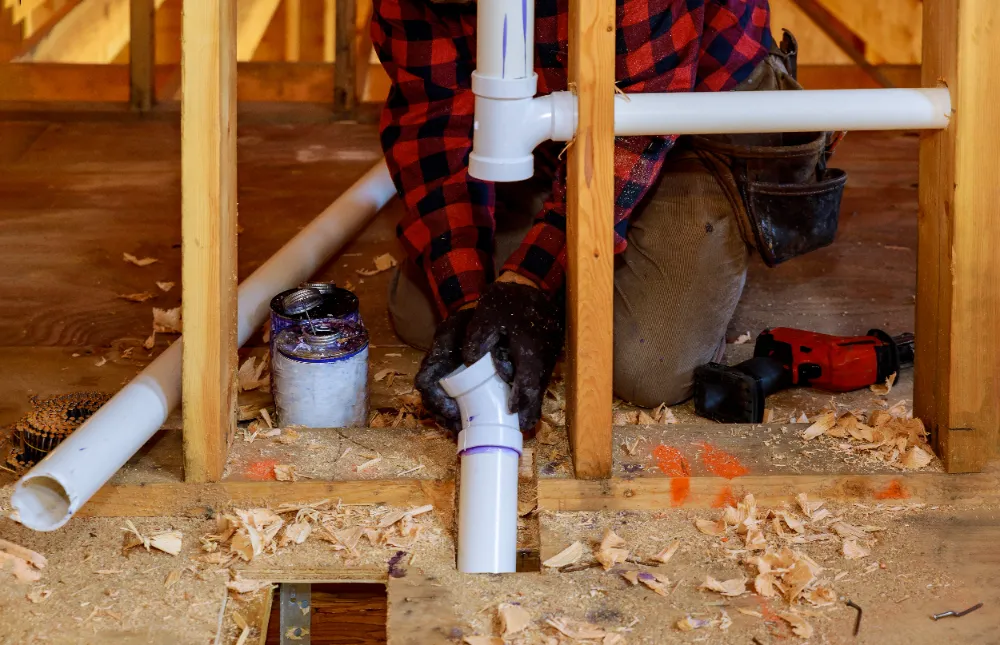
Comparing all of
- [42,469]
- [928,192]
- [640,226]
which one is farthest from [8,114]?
[928,192]

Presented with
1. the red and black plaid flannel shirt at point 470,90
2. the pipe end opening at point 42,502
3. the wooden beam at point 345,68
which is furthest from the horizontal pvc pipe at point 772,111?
the wooden beam at point 345,68

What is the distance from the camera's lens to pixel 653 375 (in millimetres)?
1894

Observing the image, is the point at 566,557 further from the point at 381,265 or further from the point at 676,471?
the point at 381,265

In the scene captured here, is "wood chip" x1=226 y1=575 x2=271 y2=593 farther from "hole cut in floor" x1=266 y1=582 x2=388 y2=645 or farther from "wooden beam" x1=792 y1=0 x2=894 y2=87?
"wooden beam" x1=792 y1=0 x2=894 y2=87

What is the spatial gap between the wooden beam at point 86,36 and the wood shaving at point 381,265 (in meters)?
1.93

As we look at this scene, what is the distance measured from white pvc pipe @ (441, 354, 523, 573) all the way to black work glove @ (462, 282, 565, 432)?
0.07ft

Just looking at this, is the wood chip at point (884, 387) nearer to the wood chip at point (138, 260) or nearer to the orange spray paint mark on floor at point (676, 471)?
the orange spray paint mark on floor at point (676, 471)

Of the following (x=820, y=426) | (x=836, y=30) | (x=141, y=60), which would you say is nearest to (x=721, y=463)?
(x=820, y=426)

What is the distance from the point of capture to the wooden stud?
141 centimetres

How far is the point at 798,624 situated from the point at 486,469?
0.41m

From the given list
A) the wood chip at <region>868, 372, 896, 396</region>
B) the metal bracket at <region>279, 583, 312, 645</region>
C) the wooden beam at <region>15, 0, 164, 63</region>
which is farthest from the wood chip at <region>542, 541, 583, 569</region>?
the wooden beam at <region>15, 0, 164, 63</region>

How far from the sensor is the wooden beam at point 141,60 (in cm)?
360

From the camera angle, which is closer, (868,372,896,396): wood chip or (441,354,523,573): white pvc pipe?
(441,354,523,573): white pvc pipe

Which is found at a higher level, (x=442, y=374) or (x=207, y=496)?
(x=442, y=374)
